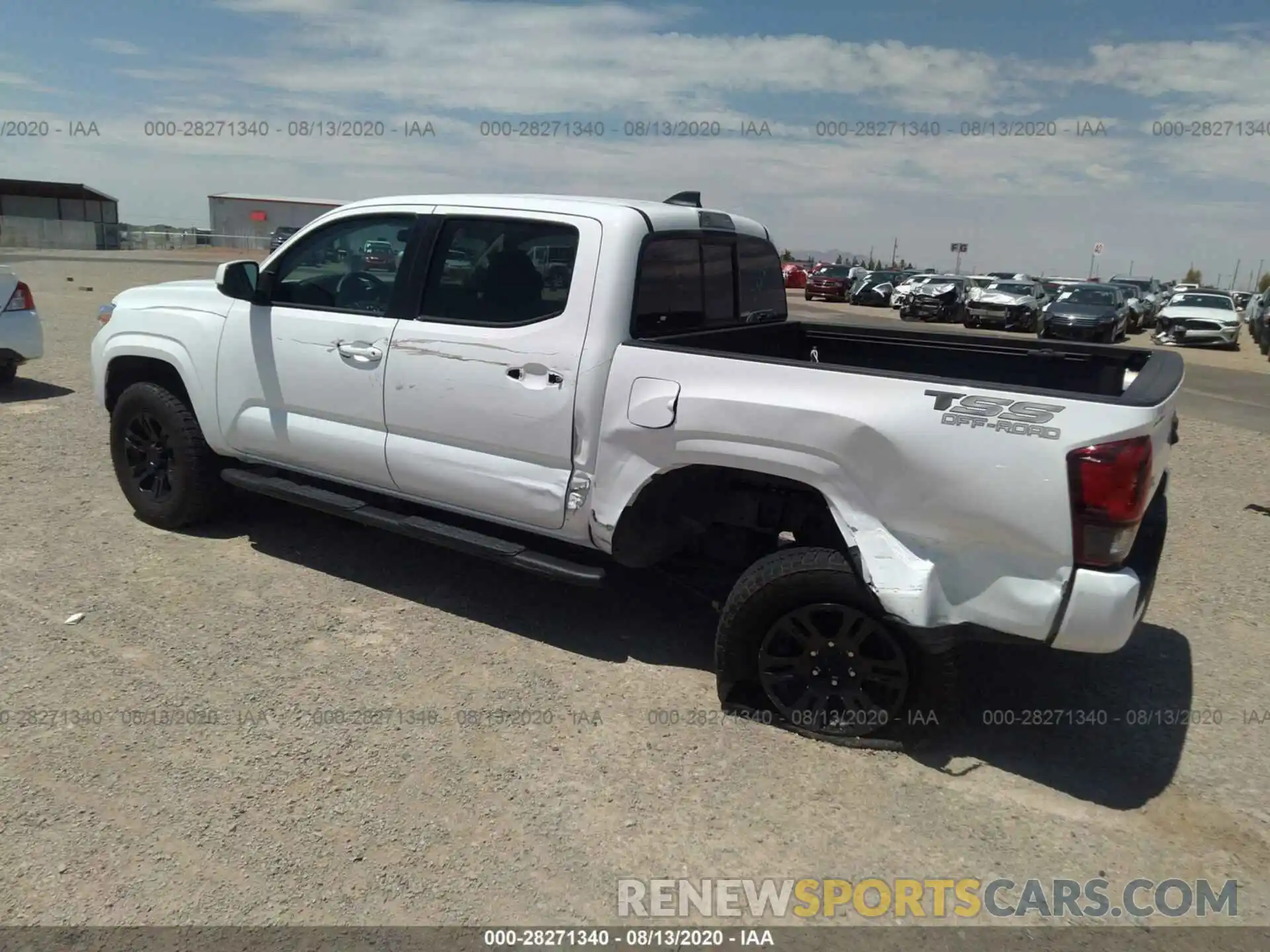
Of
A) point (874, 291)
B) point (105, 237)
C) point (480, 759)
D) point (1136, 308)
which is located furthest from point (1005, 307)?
point (105, 237)

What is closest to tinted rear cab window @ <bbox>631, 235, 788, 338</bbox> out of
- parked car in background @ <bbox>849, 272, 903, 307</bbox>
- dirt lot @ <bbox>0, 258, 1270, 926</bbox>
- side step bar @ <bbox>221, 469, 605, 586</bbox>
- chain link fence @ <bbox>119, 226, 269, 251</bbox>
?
side step bar @ <bbox>221, 469, 605, 586</bbox>

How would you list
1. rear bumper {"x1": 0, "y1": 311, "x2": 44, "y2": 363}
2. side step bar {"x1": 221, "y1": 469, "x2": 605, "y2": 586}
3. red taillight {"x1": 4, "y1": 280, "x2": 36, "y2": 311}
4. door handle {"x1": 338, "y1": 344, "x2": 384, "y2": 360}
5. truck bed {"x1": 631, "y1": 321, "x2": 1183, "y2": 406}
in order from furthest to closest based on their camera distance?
red taillight {"x1": 4, "y1": 280, "x2": 36, "y2": 311}, rear bumper {"x1": 0, "y1": 311, "x2": 44, "y2": 363}, door handle {"x1": 338, "y1": 344, "x2": 384, "y2": 360}, truck bed {"x1": 631, "y1": 321, "x2": 1183, "y2": 406}, side step bar {"x1": 221, "y1": 469, "x2": 605, "y2": 586}

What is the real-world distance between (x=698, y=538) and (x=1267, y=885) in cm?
239

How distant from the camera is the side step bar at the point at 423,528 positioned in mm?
4004

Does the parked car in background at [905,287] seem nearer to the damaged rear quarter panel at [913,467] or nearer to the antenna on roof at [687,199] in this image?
the antenna on roof at [687,199]

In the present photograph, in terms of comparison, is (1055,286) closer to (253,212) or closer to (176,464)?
(176,464)

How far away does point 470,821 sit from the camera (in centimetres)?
306

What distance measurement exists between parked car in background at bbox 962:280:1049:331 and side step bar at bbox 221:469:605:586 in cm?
2563

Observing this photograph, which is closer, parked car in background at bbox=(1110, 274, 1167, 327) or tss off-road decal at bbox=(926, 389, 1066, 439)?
tss off-road decal at bbox=(926, 389, 1066, 439)

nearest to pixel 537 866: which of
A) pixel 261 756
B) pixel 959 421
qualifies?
pixel 261 756

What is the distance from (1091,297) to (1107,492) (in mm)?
24622

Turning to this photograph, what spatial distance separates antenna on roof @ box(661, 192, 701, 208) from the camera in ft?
15.6

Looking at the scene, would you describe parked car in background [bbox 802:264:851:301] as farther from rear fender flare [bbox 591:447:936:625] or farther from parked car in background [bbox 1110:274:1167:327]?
rear fender flare [bbox 591:447:936:625]

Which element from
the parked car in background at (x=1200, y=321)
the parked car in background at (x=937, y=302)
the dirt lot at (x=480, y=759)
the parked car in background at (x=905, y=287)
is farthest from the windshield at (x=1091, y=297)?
the dirt lot at (x=480, y=759)
